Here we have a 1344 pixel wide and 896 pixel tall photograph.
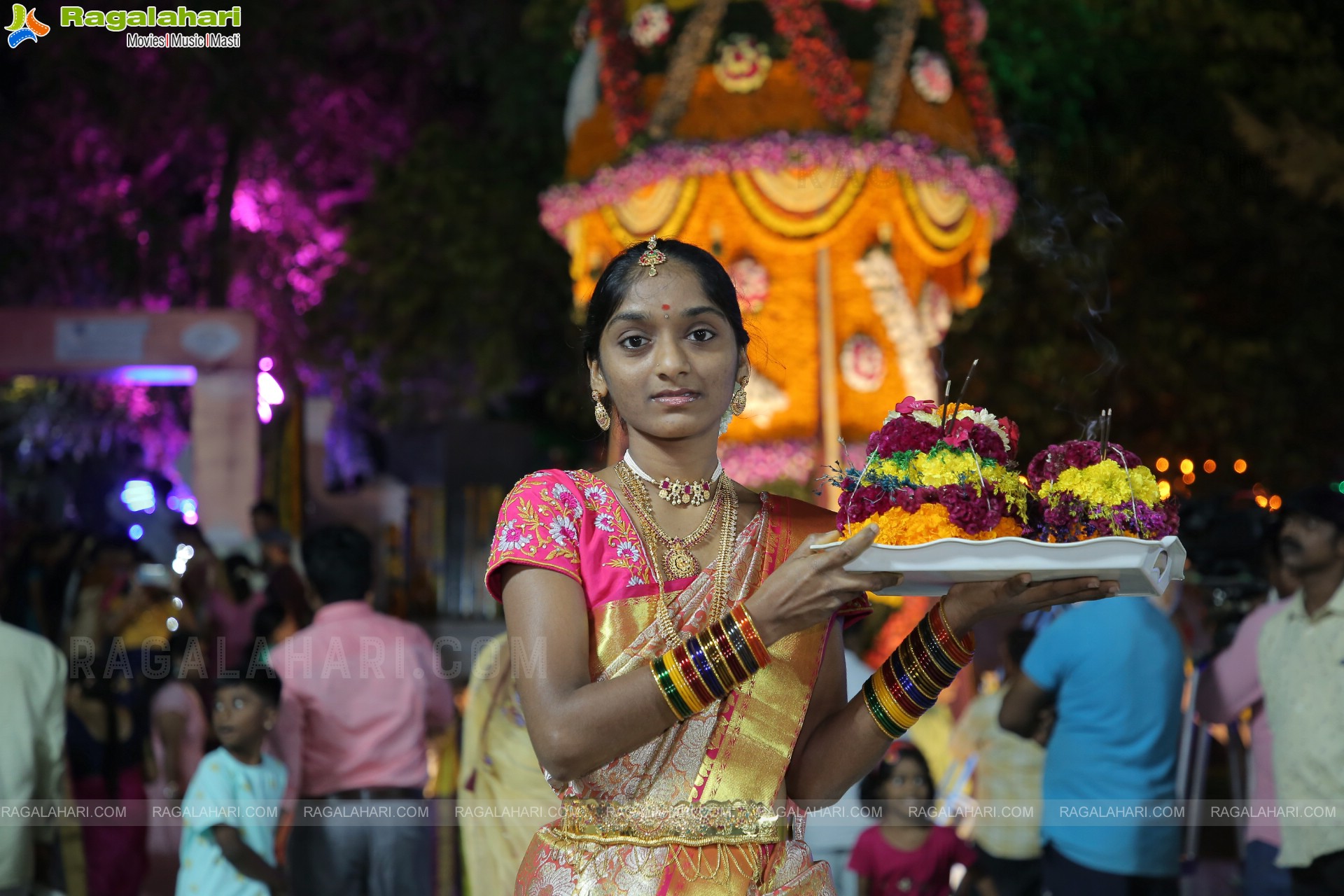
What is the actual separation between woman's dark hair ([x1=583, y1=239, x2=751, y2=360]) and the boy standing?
9.01ft

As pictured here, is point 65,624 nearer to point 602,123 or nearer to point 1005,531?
point 602,123

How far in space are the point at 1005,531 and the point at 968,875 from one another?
9.32ft

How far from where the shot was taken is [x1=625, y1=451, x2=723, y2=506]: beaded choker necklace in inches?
94.6

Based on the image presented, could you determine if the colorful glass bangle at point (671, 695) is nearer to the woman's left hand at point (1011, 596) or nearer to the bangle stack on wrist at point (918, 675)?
the bangle stack on wrist at point (918, 675)

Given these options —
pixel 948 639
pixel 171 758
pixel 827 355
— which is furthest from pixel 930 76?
pixel 948 639

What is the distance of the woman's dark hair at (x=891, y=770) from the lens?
484 cm

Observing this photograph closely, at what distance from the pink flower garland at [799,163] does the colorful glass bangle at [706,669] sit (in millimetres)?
7985

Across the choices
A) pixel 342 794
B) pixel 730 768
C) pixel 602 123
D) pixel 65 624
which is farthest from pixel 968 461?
pixel 602 123

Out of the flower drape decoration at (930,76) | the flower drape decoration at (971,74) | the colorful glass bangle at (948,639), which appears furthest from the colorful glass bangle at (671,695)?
the flower drape decoration at (971,74)

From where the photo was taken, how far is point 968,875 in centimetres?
478

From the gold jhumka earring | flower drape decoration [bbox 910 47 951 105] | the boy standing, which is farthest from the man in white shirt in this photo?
flower drape decoration [bbox 910 47 951 105]

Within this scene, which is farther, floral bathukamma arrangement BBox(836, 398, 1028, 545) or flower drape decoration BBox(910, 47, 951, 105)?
flower drape decoration BBox(910, 47, 951, 105)

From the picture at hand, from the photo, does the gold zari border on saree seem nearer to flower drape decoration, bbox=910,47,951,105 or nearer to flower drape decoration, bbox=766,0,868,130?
flower drape decoration, bbox=766,0,868,130

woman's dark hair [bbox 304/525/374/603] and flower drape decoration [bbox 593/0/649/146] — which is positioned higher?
flower drape decoration [bbox 593/0/649/146]
